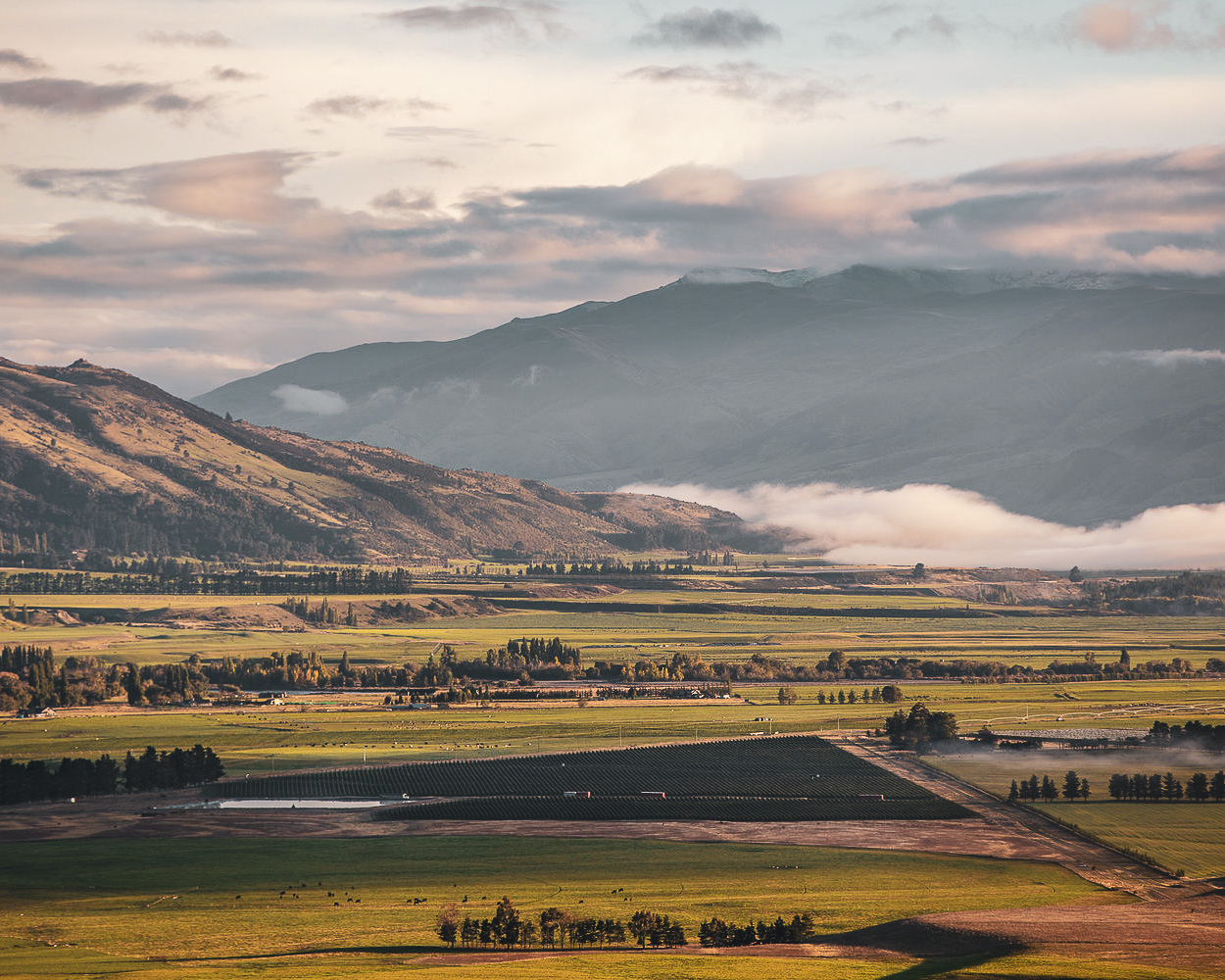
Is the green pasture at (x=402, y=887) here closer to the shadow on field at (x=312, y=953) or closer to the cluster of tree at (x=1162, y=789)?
the shadow on field at (x=312, y=953)

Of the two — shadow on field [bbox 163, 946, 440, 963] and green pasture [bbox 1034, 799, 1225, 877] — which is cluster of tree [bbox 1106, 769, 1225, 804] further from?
shadow on field [bbox 163, 946, 440, 963]

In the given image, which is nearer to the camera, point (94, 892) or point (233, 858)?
point (94, 892)

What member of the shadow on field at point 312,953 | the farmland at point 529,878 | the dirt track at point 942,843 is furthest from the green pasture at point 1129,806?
the shadow on field at point 312,953

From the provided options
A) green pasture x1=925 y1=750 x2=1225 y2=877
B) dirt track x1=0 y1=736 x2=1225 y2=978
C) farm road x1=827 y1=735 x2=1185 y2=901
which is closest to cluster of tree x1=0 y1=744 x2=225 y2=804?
dirt track x1=0 y1=736 x2=1225 y2=978

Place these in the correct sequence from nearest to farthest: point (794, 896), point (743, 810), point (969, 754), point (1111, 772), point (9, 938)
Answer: point (9, 938), point (794, 896), point (743, 810), point (1111, 772), point (969, 754)

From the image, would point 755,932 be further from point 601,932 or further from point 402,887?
point 402,887

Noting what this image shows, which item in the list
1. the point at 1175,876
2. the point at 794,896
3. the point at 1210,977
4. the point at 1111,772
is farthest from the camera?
the point at 1111,772

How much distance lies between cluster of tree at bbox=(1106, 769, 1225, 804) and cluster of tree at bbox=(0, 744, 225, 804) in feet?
296

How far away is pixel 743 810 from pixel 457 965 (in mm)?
65099

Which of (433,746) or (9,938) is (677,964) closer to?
(9,938)

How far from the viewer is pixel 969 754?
18850 cm

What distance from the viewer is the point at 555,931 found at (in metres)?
101

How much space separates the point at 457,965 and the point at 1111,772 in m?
103

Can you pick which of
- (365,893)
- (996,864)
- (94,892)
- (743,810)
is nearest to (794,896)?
(996,864)
